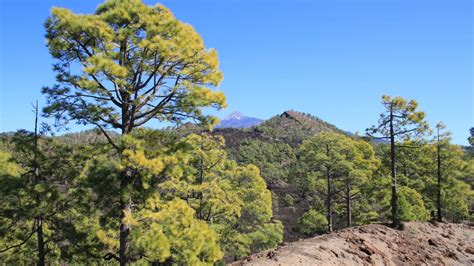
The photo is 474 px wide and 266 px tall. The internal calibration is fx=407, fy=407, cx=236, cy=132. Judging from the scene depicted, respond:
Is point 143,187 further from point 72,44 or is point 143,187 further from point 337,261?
point 337,261

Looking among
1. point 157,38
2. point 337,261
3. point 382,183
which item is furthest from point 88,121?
point 382,183

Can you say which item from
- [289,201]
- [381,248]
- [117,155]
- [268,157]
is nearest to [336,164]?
[381,248]

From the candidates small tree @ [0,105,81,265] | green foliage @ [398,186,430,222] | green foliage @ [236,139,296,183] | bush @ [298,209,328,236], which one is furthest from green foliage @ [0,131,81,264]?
green foliage @ [236,139,296,183]

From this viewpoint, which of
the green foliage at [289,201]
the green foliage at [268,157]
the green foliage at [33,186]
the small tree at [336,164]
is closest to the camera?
the green foliage at [33,186]

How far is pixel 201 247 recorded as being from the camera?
35.8ft

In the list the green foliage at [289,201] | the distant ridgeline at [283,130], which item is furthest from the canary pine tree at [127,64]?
the distant ridgeline at [283,130]

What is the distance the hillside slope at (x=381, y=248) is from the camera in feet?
55.4

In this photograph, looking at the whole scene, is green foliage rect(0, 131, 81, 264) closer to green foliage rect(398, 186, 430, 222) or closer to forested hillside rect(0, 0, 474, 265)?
forested hillside rect(0, 0, 474, 265)

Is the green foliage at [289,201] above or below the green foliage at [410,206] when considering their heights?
below

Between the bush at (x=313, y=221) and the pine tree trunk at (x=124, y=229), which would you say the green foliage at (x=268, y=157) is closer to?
the bush at (x=313, y=221)

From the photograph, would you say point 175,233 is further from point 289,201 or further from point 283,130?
point 283,130

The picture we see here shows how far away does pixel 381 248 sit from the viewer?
20.6 metres

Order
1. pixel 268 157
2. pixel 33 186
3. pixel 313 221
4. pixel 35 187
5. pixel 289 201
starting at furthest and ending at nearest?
pixel 268 157, pixel 289 201, pixel 313 221, pixel 33 186, pixel 35 187

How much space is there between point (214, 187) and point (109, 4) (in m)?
Result: 12.0
